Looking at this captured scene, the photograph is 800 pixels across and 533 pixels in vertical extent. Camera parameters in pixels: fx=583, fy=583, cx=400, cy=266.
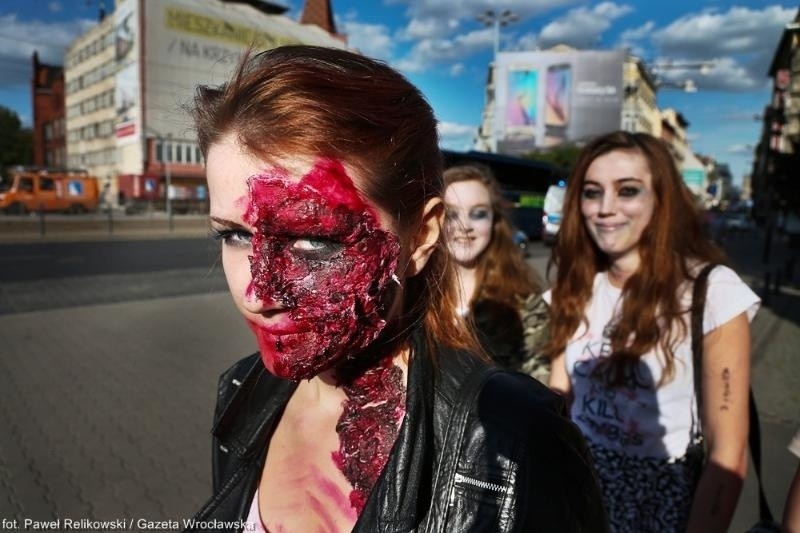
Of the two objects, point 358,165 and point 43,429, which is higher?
point 358,165

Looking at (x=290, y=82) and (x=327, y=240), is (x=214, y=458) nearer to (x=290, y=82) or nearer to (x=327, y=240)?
(x=327, y=240)

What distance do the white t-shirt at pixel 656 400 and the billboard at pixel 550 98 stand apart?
48.1 meters

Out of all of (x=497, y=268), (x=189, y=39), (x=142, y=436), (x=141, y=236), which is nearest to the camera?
(x=497, y=268)

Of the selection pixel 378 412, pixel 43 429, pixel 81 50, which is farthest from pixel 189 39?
pixel 378 412

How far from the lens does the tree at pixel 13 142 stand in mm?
70125

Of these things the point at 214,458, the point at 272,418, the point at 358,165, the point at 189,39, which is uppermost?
the point at 189,39

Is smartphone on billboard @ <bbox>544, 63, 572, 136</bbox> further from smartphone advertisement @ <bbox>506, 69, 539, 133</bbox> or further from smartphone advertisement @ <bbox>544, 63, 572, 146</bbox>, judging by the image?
smartphone advertisement @ <bbox>506, 69, 539, 133</bbox>

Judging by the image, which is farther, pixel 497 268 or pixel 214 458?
pixel 497 268

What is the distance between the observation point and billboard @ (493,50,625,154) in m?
47.8

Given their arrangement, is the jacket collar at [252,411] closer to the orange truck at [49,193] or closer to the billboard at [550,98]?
the orange truck at [49,193]

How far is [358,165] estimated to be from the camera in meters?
1.10

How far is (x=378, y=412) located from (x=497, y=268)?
6.61ft

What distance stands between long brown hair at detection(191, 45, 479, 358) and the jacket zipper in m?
0.29

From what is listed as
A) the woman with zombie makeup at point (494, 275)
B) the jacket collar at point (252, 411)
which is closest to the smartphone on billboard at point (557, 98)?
the woman with zombie makeup at point (494, 275)
